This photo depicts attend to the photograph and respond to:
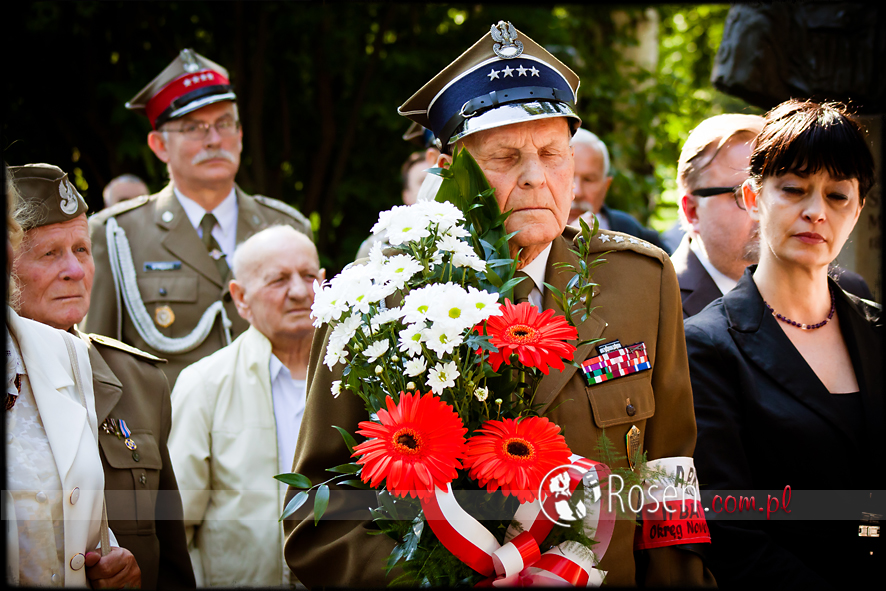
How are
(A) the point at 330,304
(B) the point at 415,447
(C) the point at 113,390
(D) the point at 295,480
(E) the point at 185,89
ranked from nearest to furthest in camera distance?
(B) the point at 415,447 → (A) the point at 330,304 → (D) the point at 295,480 → (C) the point at 113,390 → (E) the point at 185,89

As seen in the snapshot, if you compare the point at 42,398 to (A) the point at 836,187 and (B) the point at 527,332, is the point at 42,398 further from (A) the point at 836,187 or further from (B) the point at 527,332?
A: (A) the point at 836,187

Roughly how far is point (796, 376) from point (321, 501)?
4.84 feet

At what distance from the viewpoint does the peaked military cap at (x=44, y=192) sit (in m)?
2.58

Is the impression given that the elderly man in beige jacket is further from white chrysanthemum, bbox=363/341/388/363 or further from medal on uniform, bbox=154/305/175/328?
white chrysanthemum, bbox=363/341/388/363

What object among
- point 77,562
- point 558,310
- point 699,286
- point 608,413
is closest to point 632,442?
point 608,413

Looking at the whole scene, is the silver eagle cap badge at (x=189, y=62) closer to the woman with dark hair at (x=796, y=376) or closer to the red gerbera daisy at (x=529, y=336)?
the woman with dark hair at (x=796, y=376)

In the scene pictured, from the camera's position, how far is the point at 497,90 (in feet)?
7.03

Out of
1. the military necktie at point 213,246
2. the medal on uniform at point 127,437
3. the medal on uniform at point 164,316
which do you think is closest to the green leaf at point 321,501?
the medal on uniform at point 127,437

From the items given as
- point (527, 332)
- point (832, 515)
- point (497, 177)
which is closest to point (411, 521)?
point (527, 332)

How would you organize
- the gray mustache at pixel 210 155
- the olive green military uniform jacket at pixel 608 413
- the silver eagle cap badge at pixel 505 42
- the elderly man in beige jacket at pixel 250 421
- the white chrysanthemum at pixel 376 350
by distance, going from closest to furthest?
the white chrysanthemum at pixel 376 350 → the olive green military uniform jacket at pixel 608 413 → the silver eagle cap badge at pixel 505 42 → the elderly man in beige jacket at pixel 250 421 → the gray mustache at pixel 210 155

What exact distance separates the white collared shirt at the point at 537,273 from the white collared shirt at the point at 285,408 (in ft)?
4.66

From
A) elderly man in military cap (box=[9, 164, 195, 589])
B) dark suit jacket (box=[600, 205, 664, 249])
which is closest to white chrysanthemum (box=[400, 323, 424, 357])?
elderly man in military cap (box=[9, 164, 195, 589])

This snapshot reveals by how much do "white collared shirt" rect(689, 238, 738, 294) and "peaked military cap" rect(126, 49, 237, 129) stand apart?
273cm

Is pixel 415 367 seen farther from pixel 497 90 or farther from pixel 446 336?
pixel 497 90
